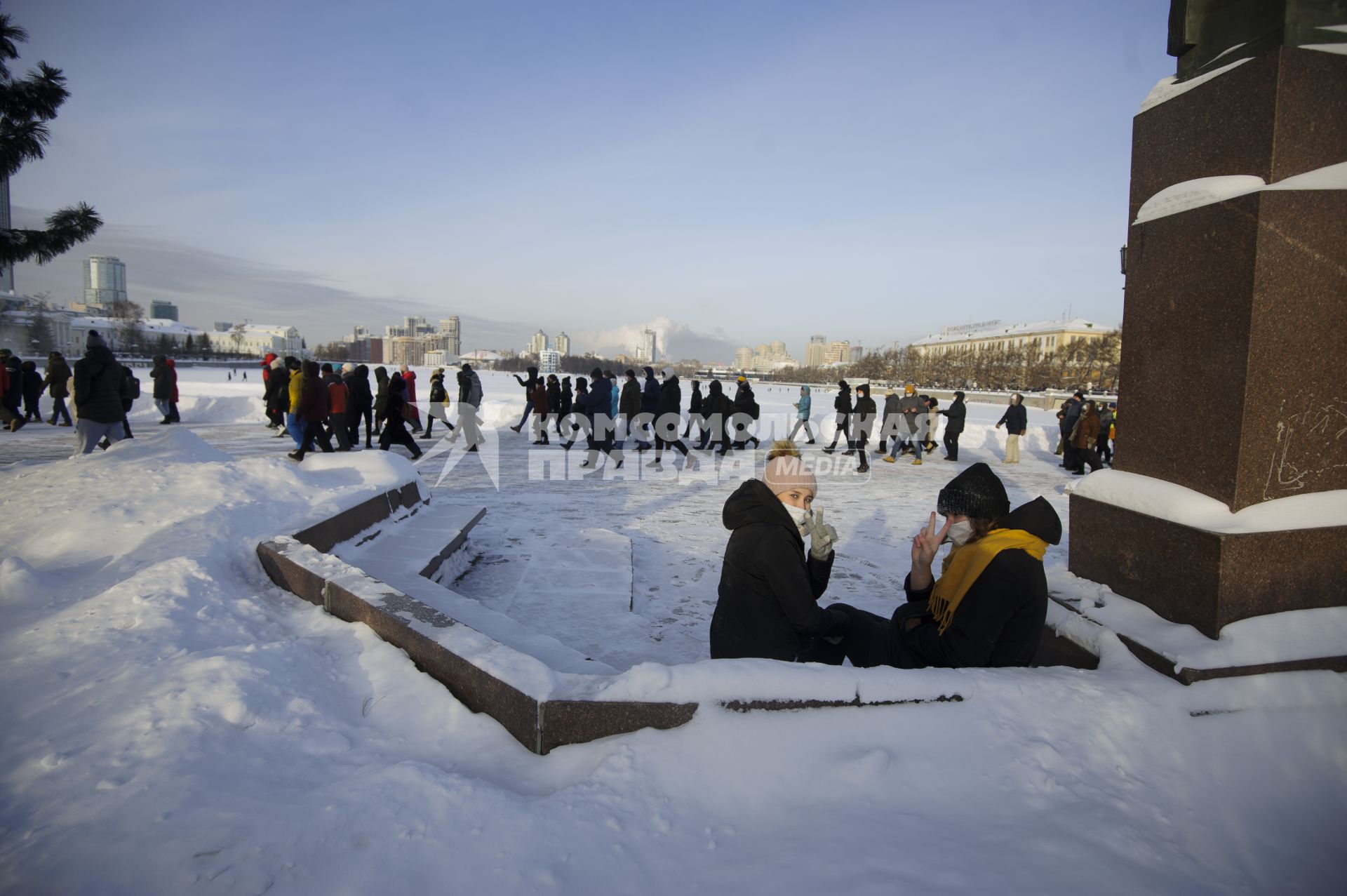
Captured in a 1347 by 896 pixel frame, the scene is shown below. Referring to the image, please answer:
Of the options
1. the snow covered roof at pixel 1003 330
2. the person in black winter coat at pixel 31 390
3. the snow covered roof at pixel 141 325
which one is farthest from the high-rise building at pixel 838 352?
the person in black winter coat at pixel 31 390

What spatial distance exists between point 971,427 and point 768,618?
57.9 feet

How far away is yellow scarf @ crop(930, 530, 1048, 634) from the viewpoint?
99.5 inches

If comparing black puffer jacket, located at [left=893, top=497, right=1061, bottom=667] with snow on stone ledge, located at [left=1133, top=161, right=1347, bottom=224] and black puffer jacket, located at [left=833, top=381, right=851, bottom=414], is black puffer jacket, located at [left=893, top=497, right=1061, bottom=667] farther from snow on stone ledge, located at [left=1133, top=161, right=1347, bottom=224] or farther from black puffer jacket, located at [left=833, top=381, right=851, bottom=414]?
black puffer jacket, located at [left=833, top=381, right=851, bottom=414]

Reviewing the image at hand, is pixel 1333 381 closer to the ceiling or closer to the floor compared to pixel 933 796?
closer to the ceiling

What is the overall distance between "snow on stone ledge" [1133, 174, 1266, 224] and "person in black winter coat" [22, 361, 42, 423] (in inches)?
767

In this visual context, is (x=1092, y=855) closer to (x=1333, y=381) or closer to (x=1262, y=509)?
(x=1262, y=509)

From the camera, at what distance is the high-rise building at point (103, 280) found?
6663 inches

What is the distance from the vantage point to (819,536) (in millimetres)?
2834

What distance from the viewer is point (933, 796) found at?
6.56ft

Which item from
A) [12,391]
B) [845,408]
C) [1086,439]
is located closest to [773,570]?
[1086,439]

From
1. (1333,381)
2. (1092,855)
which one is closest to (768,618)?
(1092,855)

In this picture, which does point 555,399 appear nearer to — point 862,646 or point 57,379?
point 57,379

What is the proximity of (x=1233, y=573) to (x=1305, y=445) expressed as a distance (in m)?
0.64

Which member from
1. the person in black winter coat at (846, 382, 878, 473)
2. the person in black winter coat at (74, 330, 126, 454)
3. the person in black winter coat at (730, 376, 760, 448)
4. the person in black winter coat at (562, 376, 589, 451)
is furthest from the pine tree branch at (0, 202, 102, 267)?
the person in black winter coat at (846, 382, 878, 473)
